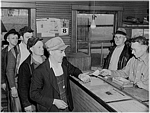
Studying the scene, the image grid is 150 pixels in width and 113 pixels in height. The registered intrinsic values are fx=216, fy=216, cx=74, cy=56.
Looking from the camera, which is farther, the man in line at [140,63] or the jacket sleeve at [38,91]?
the man in line at [140,63]

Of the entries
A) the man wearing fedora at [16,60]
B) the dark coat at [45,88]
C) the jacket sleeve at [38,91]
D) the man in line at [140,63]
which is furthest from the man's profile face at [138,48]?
the man wearing fedora at [16,60]

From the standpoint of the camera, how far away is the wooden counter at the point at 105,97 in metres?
2.08

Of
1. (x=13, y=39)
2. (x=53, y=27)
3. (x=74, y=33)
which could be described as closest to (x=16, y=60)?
(x=13, y=39)

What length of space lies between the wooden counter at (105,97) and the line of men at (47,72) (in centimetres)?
16

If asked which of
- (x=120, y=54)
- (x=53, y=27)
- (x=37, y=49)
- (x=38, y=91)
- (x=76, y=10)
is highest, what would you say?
(x=76, y=10)

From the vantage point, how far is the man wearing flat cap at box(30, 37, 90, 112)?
2.28 meters

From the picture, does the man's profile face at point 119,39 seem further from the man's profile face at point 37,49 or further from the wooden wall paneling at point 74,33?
the wooden wall paneling at point 74,33

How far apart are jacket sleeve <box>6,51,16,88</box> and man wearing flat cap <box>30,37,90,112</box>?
36.1 inches

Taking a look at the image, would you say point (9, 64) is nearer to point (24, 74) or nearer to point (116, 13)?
point (24, 74)

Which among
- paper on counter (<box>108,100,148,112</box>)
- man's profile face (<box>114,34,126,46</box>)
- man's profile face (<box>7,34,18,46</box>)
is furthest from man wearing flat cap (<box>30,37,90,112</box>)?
man's profile face (<box>114,34,126,46</box>)

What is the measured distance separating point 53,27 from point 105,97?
4.09m

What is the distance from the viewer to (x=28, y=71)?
2.70 metres

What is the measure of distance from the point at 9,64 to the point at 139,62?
6.32 feet

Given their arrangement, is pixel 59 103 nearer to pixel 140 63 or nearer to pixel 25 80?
pixel 25 80
